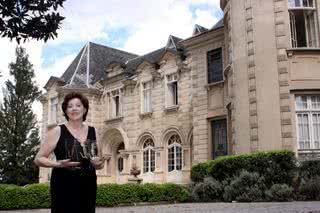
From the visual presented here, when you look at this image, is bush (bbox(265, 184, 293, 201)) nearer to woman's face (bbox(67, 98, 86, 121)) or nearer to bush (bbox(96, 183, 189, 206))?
bush (bbox(96, 183, 189, 206))

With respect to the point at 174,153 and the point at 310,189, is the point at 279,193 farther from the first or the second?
the point at 174,153

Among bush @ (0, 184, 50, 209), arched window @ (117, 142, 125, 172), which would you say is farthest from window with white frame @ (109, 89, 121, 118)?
bush @ (0, 184, 50, 209)

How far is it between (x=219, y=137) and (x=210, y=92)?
7.72ft

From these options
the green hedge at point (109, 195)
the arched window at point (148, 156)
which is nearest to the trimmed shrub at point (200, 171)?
the green hedge at point (109, 195)

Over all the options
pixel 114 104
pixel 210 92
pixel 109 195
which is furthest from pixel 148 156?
pixel 109 195

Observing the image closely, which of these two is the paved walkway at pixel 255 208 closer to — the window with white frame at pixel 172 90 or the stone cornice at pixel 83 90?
the window with white frame at pixel 172 90

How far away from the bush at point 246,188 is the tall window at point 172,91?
38.0 feet

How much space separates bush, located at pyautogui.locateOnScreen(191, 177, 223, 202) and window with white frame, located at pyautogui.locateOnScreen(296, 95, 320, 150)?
3.35 meters

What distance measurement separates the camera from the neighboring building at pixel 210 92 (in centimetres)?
A: 1662

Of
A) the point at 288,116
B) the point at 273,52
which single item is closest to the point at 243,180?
the point at 288,116

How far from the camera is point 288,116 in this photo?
16.3 metres

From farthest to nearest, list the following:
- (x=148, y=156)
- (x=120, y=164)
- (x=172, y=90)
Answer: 1. (x=120, y=164)
2. (x=148, y=156)
3. (x=172, y=90)

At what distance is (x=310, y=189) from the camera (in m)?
14.0

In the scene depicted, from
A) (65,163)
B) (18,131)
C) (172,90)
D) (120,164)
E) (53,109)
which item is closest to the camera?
(65,163)
